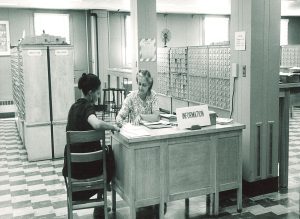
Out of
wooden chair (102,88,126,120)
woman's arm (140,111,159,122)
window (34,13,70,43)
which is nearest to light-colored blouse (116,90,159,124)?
woman's arm (140,111,159,122)

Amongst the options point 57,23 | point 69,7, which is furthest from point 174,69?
point 57,23

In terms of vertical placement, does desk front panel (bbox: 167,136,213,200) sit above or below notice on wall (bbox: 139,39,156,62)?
below

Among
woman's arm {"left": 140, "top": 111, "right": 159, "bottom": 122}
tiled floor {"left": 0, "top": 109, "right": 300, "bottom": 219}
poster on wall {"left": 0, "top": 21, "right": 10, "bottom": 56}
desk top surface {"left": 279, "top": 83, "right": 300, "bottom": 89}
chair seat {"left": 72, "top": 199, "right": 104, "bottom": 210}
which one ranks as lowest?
tiled floor {"left": 0, "top": 109, "right": 300, "bottom": 219}

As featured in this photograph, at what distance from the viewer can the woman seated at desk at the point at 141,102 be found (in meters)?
4.27

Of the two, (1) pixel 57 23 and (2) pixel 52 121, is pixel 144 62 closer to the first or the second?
(2) pixel 52 121

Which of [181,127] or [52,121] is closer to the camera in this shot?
[181,127]

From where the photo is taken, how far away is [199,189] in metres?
3.76

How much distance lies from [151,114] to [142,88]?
33cm

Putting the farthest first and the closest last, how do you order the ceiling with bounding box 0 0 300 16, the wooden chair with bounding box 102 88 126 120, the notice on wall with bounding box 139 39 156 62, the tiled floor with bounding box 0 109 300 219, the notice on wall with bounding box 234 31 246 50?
1. the ceiling with bounding box 0 0 300 16
2. the wooden chair with bounding box 102 88 126 120
3. the notice on wall with bounding box 139 39 156 62
4. the notice on wall with bounding box 234 31 246 50
5. the tiled floor with bounding box 0 109 300 219

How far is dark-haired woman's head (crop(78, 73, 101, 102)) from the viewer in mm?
3590

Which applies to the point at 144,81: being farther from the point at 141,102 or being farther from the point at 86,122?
the point at 86,122

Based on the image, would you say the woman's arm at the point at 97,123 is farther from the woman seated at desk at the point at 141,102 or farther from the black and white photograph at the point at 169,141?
the woman seated at desk at the point at 141,102

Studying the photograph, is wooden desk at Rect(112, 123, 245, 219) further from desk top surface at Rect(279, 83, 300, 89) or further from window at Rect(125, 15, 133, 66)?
window at Rect(125, 15, 133, 66)

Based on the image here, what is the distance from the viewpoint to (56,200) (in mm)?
4488
